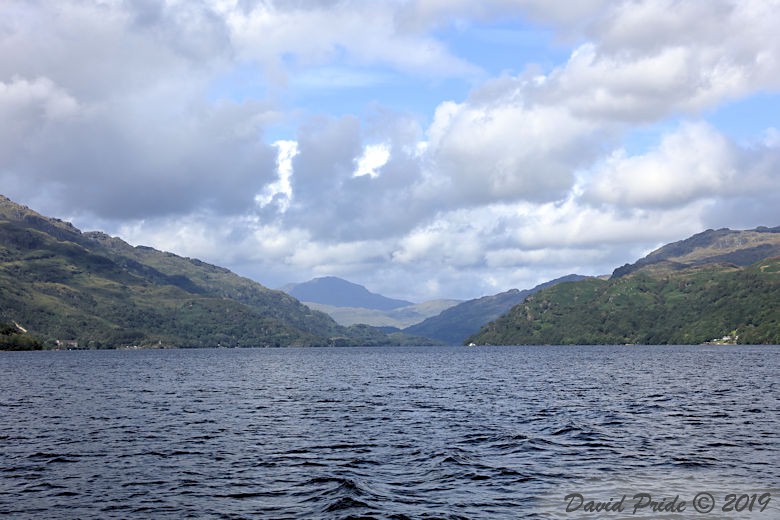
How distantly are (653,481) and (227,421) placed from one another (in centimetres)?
4937

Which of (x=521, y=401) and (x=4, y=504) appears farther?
(x=521, y=401)

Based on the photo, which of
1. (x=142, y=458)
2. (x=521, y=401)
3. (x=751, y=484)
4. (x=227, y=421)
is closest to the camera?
(x=751, y=484)

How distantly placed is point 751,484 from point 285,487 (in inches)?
1177

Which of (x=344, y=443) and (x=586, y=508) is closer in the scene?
(x=586, y=508)

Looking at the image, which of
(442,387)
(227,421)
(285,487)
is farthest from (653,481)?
(442,387)

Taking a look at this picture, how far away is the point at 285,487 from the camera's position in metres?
42.1

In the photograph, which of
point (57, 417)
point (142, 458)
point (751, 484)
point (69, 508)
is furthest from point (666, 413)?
point (57, 417)

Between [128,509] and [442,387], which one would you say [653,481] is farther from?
[442,387]

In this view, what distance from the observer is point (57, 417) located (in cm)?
7912

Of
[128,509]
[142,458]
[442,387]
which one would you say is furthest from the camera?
[442,387]

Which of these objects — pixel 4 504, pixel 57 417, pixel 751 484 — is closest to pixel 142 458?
pixel 4 504

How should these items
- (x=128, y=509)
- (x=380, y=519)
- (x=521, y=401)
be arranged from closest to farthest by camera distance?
1. (x=380, y=519)
2. (x=128, y=509)
3. (x=521, y=401)

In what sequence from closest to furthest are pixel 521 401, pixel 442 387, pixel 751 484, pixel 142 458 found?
pixel 751 484
pixel 142 458
pixel 521 401
pixel 442 387

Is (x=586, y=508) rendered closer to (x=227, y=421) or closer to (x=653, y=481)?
(x=653, y=481)
